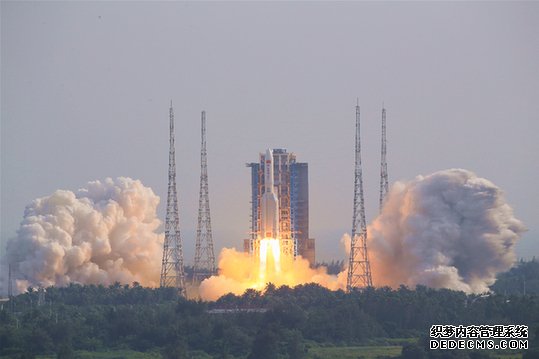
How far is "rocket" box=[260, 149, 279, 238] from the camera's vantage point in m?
108

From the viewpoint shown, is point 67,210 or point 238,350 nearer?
point 238,350

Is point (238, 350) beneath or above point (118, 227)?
beneath

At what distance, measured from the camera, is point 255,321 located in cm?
9812

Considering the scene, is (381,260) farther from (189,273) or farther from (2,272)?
(2,272)

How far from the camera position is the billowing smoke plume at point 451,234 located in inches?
4225

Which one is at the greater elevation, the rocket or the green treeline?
the rocket

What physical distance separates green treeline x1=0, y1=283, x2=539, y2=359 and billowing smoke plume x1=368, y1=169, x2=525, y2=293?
2672 millimetres

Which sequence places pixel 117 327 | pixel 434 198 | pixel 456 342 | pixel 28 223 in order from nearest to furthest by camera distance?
pixel 456 342
pixel 117 327
pixel 434 198
pixel 28 223

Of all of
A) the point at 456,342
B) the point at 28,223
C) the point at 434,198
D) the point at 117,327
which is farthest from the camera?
the point at 28,223

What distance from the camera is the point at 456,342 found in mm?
90625

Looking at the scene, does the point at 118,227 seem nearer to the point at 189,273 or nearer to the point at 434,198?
the point at 189,273

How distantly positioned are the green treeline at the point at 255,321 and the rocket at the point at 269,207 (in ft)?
12.7

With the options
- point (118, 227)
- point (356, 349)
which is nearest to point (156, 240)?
point (118, 227)

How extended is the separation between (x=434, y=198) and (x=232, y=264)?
11.2 m
